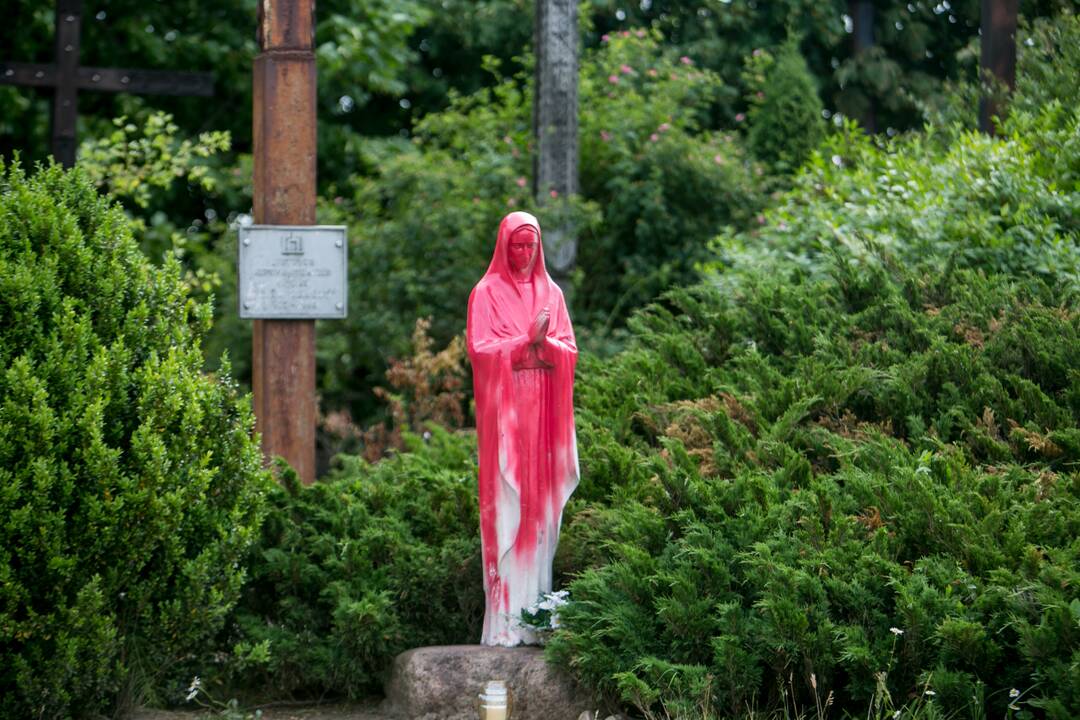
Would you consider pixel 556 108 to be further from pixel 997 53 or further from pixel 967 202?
pixel 967 202

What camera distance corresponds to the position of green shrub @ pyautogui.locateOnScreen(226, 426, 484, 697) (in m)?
6.33

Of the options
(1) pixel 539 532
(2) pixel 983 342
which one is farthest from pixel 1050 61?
(1) pixel 539 532

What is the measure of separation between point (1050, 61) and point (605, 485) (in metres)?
6.88

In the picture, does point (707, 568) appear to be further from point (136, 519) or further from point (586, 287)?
point (586, 287)

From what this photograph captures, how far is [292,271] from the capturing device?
7570 mm

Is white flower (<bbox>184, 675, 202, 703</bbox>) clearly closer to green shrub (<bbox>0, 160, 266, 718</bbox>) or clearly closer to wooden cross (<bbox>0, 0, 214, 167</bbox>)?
green shrub (<bbox>0, 160, 266, 718</bbox>)

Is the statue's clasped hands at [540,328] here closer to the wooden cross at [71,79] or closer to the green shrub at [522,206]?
the wooden cross at [71,79]

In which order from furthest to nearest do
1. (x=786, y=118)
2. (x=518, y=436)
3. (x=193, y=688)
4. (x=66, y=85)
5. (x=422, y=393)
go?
1. (x=786, y=118)
2. (x=422, y=393)
3. (x=66, y=85)
4. (x=193, y=688)
5. (x=518, y=436)

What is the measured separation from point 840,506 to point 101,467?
2942 millimetres

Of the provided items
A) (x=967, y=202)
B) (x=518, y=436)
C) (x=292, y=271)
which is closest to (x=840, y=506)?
(x=518, y=436)

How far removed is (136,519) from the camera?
5.53 metres

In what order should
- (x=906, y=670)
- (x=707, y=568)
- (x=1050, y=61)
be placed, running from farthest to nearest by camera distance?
(x=1050, y=61)
(x=707, y=568)
(x=906, y=670)

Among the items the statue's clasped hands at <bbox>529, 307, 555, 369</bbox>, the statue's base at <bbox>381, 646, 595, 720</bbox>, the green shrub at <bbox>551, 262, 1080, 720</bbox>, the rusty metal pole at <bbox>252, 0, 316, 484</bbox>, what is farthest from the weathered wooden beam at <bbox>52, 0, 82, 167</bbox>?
the statue's base at <bbox>381, 646, 595, 720</bbox>

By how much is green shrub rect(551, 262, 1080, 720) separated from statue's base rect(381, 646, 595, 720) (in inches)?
8.0
